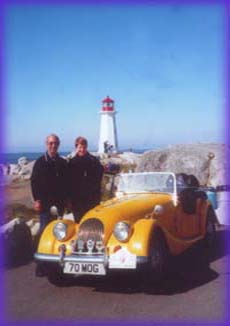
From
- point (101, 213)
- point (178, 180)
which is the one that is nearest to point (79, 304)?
point (101, 213)

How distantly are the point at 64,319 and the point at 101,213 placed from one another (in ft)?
5.37

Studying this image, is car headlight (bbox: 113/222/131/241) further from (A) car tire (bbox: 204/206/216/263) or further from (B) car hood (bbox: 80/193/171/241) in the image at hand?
(A) car tire (bbox: 204/206/216/263)

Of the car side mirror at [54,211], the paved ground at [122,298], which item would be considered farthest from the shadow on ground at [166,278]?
the car side mirror at [54,211]

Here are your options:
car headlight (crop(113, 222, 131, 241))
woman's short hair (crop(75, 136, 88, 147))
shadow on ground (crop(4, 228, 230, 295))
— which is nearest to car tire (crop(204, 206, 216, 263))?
shadow on ground (crop(4, 228, 230, 295))

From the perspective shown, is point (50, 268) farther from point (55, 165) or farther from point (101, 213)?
point (55, 165)

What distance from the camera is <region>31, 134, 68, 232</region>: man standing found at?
617 cm

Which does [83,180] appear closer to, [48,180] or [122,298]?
[48,180]

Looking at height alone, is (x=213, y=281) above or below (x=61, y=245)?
below

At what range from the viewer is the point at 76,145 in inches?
260

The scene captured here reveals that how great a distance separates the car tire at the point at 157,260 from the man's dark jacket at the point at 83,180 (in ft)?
4.78

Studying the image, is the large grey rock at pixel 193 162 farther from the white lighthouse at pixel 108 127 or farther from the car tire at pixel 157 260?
the white lighthouse at pixel 108 127

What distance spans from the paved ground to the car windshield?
1.31m

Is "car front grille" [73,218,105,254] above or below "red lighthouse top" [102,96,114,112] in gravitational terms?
below

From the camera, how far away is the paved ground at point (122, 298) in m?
4.41
